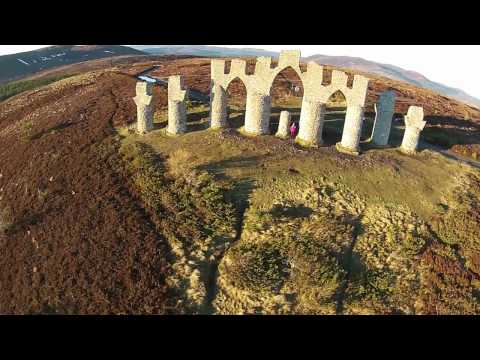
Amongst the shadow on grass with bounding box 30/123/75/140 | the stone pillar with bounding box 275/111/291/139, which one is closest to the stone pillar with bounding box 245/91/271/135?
the stone pillar with bounding box 275/111/291/139

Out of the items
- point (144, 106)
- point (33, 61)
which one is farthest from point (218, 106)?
point (33, 61)

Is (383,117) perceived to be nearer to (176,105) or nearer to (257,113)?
(257,113)

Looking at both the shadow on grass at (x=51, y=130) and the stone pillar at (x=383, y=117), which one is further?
the shadow on grass at (x=51, y=130)

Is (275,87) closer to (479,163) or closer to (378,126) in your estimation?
(378,126)

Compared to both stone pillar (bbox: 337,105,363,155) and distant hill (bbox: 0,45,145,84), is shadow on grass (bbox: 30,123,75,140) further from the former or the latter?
distant hill (bbox: 0,45,145,84)

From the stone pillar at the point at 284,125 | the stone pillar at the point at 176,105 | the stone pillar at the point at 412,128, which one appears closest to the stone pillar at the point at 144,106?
the stone pillar at the point at 176,105

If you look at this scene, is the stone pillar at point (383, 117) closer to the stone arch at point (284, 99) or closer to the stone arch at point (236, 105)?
the stone arch at point (284, 99)
